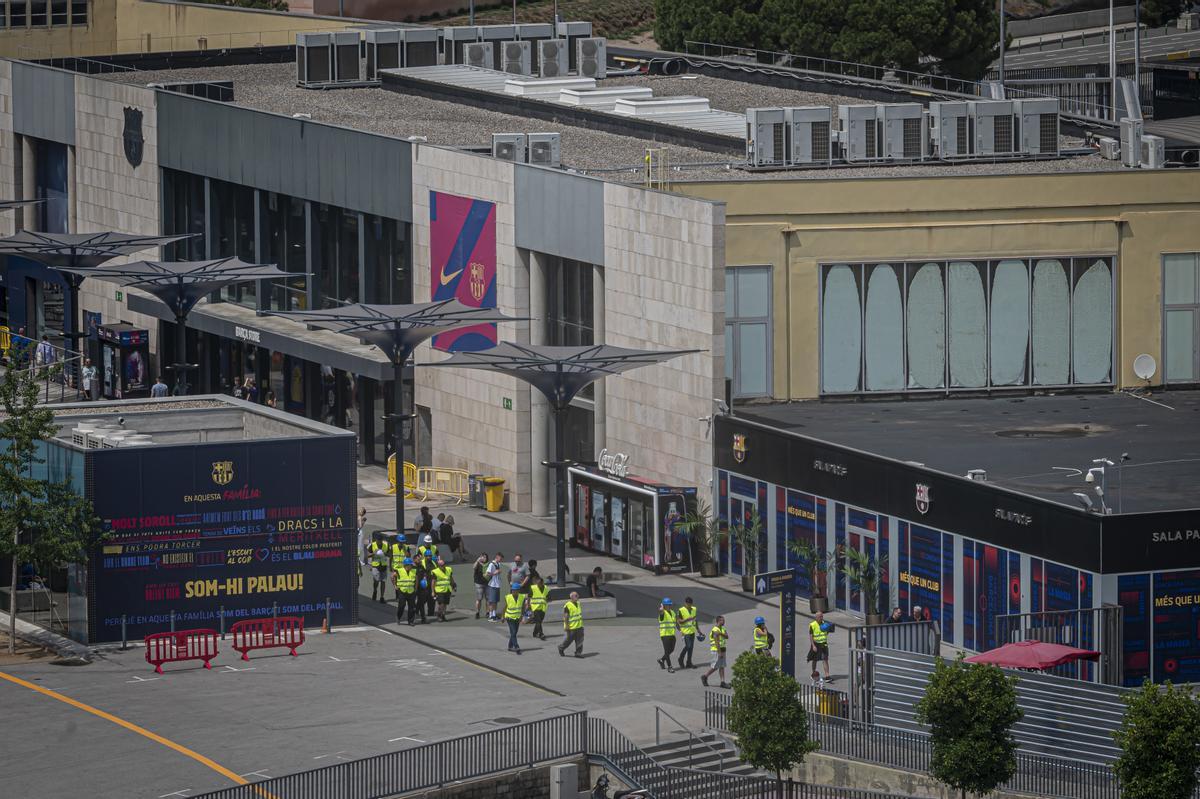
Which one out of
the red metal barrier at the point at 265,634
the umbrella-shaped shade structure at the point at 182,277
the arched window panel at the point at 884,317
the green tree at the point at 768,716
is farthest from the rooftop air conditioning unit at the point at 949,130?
the green tree at the point at 768,716

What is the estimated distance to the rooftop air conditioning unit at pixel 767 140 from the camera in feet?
199

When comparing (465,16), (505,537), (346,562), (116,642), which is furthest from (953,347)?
(465,16)

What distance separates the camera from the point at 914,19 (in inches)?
4173

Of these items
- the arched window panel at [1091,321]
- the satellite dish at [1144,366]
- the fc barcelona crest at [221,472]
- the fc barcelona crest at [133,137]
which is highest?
the fc barcelona crest at [133,137]

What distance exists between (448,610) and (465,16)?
93.3m

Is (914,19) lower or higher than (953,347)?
higher

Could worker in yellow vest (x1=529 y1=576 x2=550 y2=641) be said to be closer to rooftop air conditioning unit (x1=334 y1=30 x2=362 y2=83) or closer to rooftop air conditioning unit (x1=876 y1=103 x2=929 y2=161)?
rooftop air conditioning unit (x1=876 y1=103 x2=929 y2=161)

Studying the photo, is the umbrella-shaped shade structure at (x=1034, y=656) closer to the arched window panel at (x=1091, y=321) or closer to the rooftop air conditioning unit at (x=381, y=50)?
the arched window panel at (x=1091, y=321)

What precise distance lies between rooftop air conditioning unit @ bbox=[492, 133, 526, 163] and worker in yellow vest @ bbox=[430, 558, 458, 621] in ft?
53.8

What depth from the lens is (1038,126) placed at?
2466 inches

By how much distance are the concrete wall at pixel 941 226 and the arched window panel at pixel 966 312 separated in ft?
1.49

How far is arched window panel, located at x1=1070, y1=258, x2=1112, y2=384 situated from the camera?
186ft

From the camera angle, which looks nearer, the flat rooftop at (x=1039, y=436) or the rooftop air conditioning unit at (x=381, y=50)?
the flat rooftop at (x=1039, y=436)

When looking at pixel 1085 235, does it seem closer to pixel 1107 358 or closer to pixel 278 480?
pixel 1107 358
